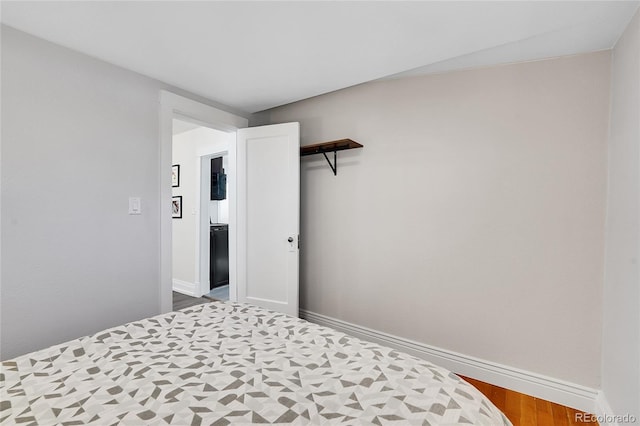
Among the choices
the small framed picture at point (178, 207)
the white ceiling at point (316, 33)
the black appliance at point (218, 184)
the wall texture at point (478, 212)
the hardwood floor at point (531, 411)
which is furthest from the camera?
the black appliance at point (218, 184)

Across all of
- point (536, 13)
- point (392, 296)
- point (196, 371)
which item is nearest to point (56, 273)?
point (196, 371)

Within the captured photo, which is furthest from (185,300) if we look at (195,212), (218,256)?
(195,212)

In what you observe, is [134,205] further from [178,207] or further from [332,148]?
[178,207]

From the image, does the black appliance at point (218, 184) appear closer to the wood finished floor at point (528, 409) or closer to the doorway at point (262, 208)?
the doorway at point (262, 208)

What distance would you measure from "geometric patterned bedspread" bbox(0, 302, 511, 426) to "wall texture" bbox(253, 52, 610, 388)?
133cm

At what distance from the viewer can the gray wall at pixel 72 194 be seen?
1738 mm

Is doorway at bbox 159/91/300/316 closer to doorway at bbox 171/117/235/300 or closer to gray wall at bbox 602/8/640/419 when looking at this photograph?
doorway at bbox 171/117/235/300

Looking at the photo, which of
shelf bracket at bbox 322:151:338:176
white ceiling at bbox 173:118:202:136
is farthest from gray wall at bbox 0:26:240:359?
white ceiling at bbox 173:118:202:136

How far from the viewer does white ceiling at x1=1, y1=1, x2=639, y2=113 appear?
1.55 m

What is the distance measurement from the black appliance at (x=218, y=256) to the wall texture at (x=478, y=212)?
93.3 inches

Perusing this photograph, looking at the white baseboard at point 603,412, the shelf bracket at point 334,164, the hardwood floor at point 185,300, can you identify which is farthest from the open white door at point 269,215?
the white baseboard at point 603,412

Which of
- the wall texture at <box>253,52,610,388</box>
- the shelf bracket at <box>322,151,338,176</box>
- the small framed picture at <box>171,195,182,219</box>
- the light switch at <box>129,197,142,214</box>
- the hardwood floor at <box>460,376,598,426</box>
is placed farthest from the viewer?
the small framed picture at <box>171,195,182,219</box>

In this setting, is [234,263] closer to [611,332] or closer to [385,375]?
[385,375]

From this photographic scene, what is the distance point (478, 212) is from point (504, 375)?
3.76 ft
